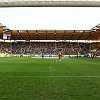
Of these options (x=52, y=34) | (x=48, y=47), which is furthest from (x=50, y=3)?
(x=48, y=47)

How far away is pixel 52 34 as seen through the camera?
2665 inches

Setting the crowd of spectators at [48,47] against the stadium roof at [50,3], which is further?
the crowd of spectators at [48,47]

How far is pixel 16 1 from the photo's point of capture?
43.5 feet

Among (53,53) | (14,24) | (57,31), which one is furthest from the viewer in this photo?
(53,53)

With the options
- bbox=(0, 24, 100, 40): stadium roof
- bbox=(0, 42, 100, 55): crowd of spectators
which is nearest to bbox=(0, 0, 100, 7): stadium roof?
bbox=(0, 24, 100, 40): stadium roof

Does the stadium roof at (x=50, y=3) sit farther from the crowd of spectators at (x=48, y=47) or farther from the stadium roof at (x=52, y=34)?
the crowd of spectators at (x=48, y=47)

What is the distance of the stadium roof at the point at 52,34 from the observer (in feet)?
207

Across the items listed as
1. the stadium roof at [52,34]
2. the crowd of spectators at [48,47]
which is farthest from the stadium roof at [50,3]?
the crowd of spectators at [48,47]

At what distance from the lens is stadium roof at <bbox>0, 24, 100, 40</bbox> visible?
63062 millimetres

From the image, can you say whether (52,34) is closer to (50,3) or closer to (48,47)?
(48,47)

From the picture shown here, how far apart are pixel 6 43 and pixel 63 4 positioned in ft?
214

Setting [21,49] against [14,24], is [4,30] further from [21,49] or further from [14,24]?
[21,49]

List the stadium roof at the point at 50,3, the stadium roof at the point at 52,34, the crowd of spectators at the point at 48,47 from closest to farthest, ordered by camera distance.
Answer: the stadium roof at the point at 50,3
the stadium roof at the point at 52,34
the crowd of spectators at the point at 48,47

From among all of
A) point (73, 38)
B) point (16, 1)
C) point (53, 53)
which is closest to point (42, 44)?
point (53, 53)
